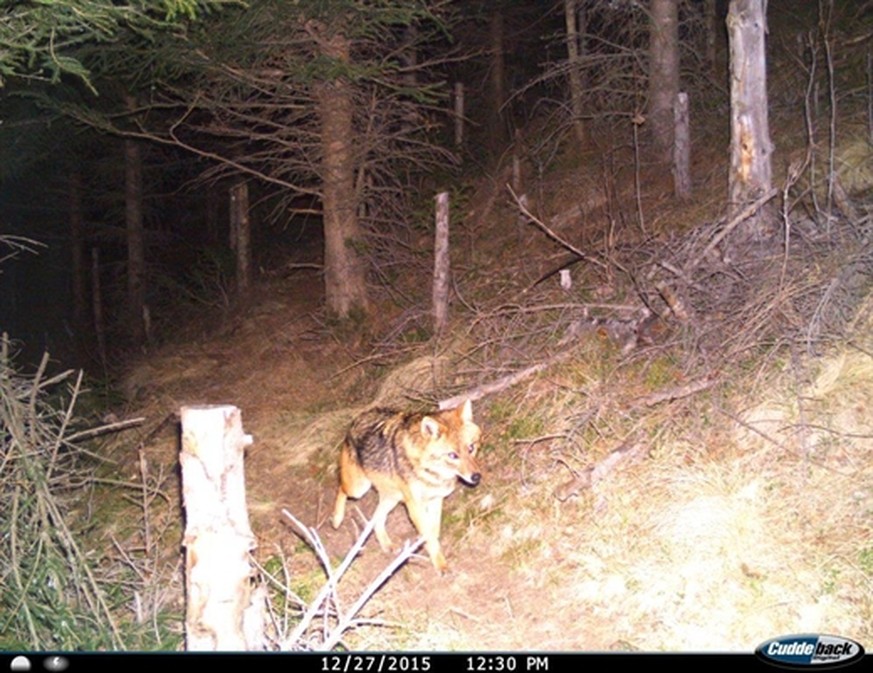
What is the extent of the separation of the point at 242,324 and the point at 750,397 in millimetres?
10473

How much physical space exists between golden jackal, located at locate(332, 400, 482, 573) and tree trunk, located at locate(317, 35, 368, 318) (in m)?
5.48

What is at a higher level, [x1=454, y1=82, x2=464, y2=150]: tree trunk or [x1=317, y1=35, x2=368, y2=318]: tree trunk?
[x1=454, y1=82, x2=464, y2=150]: tree trunk

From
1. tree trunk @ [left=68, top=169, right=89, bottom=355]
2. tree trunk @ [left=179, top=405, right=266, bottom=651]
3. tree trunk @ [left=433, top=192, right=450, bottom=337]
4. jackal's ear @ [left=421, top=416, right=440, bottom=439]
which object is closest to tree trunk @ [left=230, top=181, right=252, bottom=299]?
tree trunk @ [left=433, top=192, right=450, bottom=337]

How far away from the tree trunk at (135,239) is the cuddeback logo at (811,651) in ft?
58.8

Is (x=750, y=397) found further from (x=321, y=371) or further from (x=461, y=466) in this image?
(x=321, y=371)

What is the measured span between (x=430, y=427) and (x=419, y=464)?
39 centimetres

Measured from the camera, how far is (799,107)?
12.2 meters

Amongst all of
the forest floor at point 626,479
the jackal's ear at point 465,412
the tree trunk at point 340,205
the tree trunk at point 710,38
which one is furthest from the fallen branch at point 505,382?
the tree trunk at point 710,38

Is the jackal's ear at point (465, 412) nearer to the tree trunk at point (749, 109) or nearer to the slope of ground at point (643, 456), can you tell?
the slope of ground at point (643, 456)

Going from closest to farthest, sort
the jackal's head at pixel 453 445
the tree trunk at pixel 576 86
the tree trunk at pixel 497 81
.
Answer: the jackal's head at pixel 453 445
the tree trunk at pixel 576 86
the tree trunk at pixel 497 81

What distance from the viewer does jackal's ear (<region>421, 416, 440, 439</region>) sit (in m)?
6.72

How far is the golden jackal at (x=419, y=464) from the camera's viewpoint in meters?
6.76

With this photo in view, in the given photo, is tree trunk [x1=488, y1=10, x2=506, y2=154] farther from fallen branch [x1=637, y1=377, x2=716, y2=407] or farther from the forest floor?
fallen branch [x1=637, y1=377, x2=716, y2=407]

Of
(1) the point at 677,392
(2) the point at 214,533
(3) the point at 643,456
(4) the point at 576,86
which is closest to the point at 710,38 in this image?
(4) the point at 576,86
